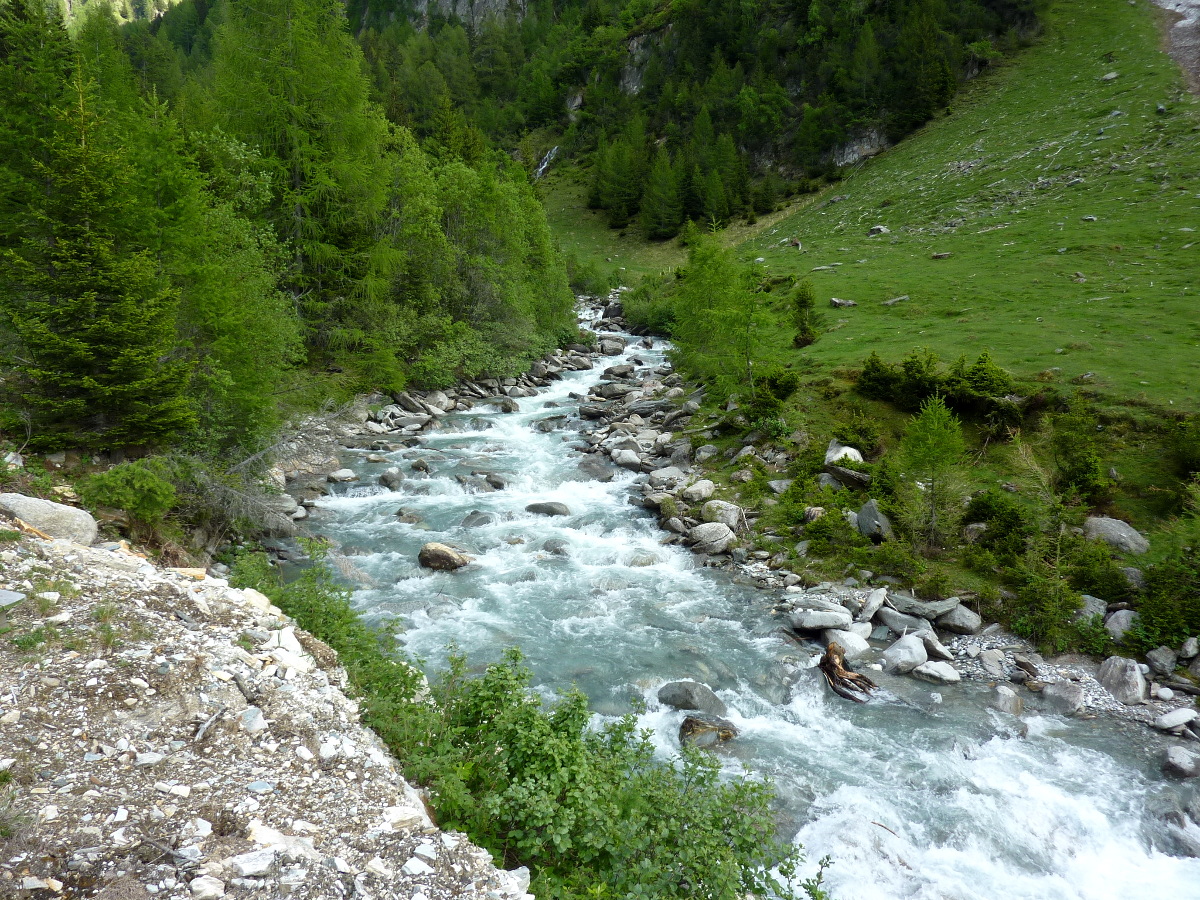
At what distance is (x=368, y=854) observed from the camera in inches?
222

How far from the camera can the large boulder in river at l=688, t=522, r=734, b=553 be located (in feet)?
60.5

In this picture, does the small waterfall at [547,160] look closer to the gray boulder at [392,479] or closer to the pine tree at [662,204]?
the pine tree at [662,204]

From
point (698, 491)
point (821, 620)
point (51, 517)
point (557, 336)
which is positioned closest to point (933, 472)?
point (821, 620)

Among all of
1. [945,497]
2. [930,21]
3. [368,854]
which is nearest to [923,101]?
[930,21]

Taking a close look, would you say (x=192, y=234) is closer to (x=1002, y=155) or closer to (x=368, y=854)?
(x=368, y=854)

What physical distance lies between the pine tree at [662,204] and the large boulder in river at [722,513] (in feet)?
233

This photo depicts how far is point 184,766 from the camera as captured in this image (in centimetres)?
611

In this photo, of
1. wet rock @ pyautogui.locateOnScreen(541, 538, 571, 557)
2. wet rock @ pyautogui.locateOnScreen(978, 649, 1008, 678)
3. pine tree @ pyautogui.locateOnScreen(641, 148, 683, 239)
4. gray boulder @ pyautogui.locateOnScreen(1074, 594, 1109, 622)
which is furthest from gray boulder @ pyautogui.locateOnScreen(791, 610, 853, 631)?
pine tree @ pyautogui.locateOnScreen(641, 148, 683, 239)

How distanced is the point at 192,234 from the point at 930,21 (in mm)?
93474

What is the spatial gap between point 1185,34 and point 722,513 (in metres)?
81.4

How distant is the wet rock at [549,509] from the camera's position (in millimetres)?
20922

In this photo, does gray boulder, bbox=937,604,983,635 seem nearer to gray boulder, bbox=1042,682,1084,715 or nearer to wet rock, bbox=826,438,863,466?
gray boulder, bbox=1042,682,1084,715

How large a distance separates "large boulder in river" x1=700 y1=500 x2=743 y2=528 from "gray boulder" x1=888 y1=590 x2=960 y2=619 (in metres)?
5.28

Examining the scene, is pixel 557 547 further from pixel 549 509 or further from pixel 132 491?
pixel 132 491
